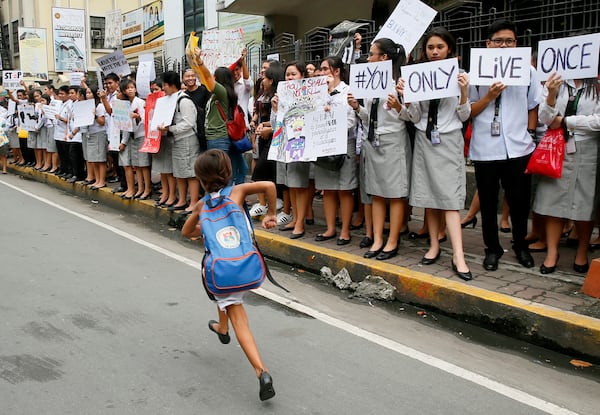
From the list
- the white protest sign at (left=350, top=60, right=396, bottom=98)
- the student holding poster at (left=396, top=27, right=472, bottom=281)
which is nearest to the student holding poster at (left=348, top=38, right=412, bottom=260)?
the white protest sign at (left=350, top=60, right=396, bottom=98)

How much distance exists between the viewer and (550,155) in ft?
16.3

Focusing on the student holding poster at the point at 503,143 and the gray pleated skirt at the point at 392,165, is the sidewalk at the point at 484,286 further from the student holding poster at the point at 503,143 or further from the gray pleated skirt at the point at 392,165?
the gray pleated skirt at the point at 392,165

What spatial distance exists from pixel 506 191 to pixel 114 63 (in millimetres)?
7118

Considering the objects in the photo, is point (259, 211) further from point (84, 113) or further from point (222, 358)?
point (84, 113)

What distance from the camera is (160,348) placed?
4.06m

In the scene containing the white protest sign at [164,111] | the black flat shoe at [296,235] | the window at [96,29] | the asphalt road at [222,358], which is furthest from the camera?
the window at [96,29]

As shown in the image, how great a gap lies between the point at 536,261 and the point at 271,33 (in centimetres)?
1149

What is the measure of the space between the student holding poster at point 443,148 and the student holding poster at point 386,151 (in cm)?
26

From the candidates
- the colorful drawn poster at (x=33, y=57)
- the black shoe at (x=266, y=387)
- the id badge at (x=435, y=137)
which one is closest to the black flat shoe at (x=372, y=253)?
the id badge at (x=435, y=137)

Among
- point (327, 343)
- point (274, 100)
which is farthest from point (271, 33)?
point (327, 343)

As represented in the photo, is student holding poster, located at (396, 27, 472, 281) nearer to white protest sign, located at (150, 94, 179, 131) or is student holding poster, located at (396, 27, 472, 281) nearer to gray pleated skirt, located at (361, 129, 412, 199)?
gray pleated skirt, located at (361, 129, 412, 199)

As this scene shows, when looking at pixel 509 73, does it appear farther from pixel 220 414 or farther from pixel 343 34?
pixel 343 34

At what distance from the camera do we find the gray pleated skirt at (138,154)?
9273mm

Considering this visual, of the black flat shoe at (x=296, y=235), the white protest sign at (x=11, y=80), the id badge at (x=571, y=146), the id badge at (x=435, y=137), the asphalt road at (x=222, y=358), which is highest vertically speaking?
the white protest sign at (x=11, y=80)
